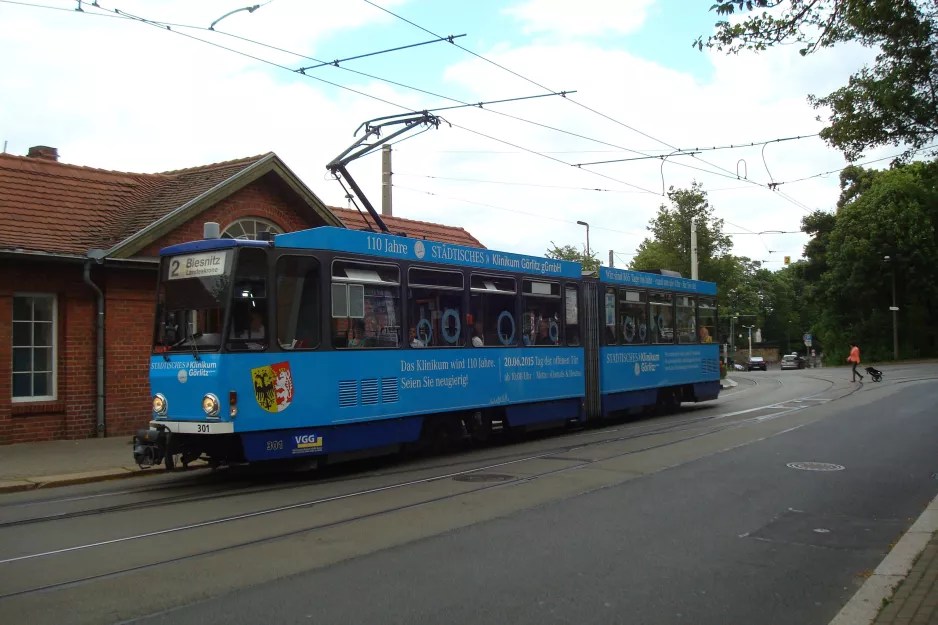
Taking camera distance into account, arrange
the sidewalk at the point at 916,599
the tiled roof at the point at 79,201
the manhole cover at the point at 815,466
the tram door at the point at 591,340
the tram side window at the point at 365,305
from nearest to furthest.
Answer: the sidewalk at the point at 916,599
the tram side window at the point at 365,305
the manhole cover at the point at 815,466
the tiled roof at the point at 79,201
the tram door at the point at 591,340

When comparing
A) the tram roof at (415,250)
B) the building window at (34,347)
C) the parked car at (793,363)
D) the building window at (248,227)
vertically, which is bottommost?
the parked car at (793,363)

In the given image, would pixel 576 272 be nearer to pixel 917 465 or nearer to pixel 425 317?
pixel 425 317

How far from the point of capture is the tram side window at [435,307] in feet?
41.9

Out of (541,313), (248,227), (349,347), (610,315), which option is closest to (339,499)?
(349,347)

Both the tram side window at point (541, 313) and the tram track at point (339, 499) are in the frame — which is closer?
the tram track at point (339, 499)

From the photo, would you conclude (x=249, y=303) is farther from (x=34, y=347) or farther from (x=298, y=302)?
(x=34, y=347)

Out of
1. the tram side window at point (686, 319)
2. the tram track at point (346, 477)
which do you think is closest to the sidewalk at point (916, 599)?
the tram track at point (346, 477)

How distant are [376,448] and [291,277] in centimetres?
296

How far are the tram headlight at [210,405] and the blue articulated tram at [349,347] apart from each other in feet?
0.04

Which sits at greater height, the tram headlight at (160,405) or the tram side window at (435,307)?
the tram side window at (435,307)

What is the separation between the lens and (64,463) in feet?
41.2

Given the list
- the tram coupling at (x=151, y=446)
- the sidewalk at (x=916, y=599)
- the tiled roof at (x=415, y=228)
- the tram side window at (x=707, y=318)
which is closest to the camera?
the sidewalk at (x=916, y=599)

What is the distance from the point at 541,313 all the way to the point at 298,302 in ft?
20.4

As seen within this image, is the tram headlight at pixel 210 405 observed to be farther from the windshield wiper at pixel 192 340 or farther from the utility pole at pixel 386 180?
the utility pole at pixel 386 180
